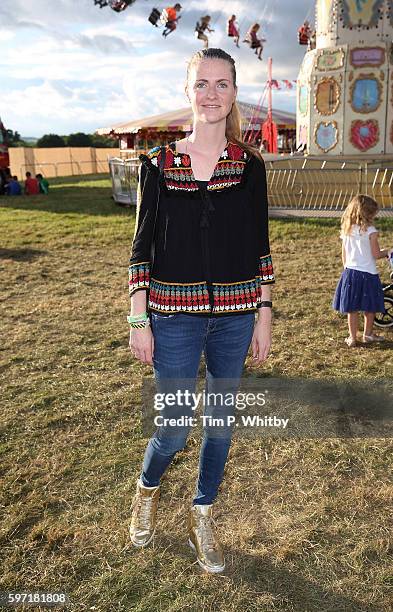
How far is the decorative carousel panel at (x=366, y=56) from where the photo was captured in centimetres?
1412

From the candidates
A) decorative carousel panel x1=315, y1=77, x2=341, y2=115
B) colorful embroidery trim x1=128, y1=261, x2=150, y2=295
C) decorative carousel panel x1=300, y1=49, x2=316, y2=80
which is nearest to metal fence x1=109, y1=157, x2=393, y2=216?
decorative carousel panel x1=315, y1=77, x2=341, y2=115

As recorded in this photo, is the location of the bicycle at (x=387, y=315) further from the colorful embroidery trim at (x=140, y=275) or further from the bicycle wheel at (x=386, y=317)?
the colorful embroidery trim at (x=140, y=275)

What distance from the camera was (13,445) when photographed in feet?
11.3

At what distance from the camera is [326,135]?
15227 millimetres

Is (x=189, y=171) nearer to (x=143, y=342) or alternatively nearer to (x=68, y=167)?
(x=143, y=342)

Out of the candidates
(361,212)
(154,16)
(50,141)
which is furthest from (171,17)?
(50,141)

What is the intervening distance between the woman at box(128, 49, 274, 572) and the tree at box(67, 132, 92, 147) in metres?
50.6

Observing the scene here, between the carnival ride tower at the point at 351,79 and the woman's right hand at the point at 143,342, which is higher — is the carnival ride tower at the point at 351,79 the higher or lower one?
the higher one

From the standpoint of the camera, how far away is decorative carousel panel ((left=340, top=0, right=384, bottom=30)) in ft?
46.6

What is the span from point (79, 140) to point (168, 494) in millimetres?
51344

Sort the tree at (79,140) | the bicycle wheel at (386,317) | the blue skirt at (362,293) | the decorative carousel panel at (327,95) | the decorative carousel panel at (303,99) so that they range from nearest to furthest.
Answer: the blue skirt at (362,293), the bicycle wheel at (386,317), the decorative carousel panel at (327,95), the decorative carousel panel at (303,99), the tree at (79,140)

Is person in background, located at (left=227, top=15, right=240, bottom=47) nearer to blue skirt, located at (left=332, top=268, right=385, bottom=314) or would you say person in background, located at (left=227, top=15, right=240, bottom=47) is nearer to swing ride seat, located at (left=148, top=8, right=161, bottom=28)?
swing ride seat, located at (left=148, top=8, right=161, bottom=28)

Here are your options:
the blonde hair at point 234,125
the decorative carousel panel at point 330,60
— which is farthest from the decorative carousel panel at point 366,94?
the blonde hair at point 234,125

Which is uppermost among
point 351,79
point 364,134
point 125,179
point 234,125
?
point 351,79
